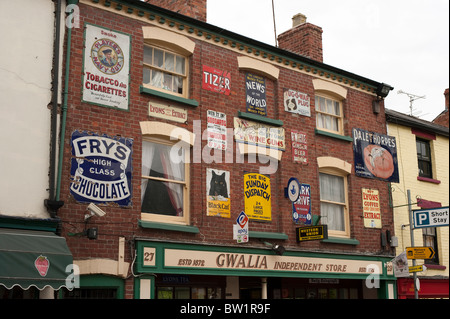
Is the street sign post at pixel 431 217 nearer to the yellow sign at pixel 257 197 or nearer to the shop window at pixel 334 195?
the shop window at pixel 334 195

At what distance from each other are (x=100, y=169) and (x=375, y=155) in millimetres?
9436

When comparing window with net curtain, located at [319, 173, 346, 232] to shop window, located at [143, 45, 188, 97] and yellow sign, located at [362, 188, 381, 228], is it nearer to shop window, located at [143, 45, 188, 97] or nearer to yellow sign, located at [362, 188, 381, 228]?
yellow sign, located at [362, 188, 381, 228]

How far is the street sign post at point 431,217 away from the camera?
14.8 metres

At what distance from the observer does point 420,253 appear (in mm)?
15492

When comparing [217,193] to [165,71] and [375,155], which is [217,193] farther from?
[375,155]

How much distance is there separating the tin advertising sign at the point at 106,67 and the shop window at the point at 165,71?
694 millimetres

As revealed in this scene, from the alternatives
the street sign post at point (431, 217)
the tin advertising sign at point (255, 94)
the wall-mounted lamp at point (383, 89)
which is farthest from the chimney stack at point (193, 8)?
the street sign post at point (431, 217)

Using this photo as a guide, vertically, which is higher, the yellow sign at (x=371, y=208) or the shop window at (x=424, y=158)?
the shop window at (x=424, y=158)

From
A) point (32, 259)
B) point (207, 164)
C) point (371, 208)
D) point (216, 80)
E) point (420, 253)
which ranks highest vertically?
point (216, 80)

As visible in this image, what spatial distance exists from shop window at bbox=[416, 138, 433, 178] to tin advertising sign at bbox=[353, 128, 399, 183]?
1.71m

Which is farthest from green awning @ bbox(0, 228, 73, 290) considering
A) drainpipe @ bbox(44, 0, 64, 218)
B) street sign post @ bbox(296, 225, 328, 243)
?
street sign post @ bbox(296, 225, 328, 243)

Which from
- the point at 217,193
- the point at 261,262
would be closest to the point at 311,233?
the point at 261,262

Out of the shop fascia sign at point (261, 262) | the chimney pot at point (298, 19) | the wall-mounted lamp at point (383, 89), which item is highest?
the chimney pot at point (298, 19)

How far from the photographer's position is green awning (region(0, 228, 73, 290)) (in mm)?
8867
